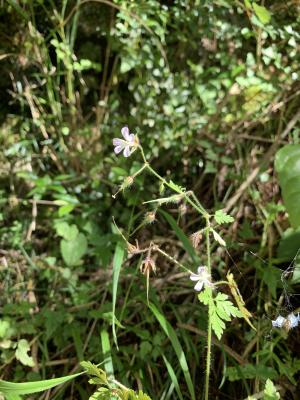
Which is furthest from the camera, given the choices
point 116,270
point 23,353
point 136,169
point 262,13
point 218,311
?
point 136,169

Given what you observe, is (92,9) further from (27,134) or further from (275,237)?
(275,237)

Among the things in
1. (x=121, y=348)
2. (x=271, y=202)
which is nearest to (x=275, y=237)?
(x=271, y=202)

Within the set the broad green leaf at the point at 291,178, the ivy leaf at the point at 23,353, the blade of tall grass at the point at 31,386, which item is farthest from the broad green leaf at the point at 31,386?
the broad green leaf at the point at 291,178

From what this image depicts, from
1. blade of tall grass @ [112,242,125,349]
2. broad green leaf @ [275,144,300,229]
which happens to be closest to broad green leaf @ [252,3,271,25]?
broad green leaf @ [275,144,300,229]

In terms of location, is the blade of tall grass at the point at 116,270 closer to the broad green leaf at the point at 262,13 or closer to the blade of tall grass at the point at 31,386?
the blade of tall grass at the point at 31,386

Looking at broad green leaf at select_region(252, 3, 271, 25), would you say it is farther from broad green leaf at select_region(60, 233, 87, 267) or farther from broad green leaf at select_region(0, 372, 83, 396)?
broad green leaf at select_region(0, 372, 83, 396)

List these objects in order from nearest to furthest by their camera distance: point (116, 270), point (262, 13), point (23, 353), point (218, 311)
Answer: point (218, 311), point (116, 270), point (23, 353), point (262, 13)

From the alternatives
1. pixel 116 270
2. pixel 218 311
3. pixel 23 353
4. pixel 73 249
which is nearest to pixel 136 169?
pixel 73 249

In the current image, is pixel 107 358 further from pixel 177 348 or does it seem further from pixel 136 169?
pixel 136 169
